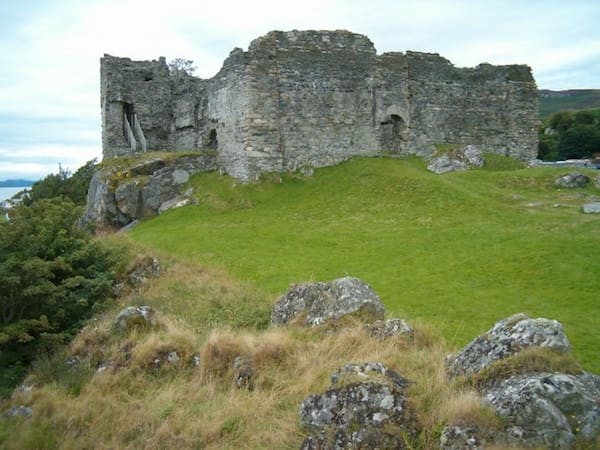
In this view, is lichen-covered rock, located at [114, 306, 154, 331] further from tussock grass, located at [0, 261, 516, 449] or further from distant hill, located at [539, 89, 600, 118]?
distant hill, located at [539, 89, 600, 118]

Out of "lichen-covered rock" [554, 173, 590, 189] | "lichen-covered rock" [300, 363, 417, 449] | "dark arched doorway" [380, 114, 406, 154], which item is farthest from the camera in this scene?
"dark arched doorway" [380, 114, 406, 154]

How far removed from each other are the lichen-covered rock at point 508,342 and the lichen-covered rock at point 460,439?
1.01 meters

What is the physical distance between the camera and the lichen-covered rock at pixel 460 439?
5680 mm

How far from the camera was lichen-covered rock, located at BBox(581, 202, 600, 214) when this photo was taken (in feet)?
53.6

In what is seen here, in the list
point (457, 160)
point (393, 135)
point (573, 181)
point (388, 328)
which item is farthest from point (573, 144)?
point (388, 328)

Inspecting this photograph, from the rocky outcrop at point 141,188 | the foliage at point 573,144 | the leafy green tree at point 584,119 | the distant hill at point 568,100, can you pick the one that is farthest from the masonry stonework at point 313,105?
the distant hill at point 568,100

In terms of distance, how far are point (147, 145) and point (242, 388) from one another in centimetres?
1956

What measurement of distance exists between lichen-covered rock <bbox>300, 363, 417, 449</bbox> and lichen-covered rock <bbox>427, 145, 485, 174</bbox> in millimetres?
Answer: 17654

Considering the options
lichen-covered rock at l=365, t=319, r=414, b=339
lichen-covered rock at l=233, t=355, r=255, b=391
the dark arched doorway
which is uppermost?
the dark arched doorway

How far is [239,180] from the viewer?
2156cm

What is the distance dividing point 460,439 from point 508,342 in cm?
149

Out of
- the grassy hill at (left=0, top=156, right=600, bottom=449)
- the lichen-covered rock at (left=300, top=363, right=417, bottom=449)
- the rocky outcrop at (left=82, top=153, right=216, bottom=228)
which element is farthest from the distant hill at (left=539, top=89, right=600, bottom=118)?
the lichen-covered rock at (left=300, top=363, right=417, bottom=449)

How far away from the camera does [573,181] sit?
19.5 m

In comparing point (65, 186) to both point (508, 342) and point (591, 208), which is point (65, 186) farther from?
point (508, 342)
